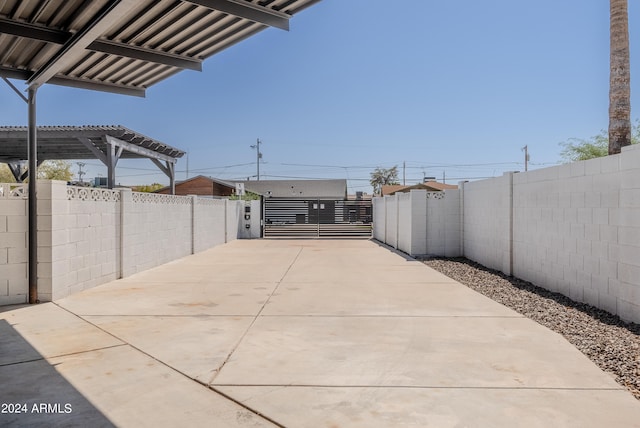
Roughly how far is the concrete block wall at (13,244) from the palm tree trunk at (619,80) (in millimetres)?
10405

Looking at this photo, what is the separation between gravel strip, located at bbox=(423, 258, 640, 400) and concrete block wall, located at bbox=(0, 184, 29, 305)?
25.3 ft

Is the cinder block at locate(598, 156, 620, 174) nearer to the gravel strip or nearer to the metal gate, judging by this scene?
the gravel strip

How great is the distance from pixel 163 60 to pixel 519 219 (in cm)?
746

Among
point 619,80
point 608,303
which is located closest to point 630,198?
point 608,303

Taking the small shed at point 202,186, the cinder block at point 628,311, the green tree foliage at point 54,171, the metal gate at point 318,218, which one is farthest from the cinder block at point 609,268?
the green tree foliage at point 54,171

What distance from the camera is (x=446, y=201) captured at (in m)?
13.4

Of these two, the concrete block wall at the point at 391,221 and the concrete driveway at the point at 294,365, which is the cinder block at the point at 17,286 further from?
the concrete block wall at the point at 391,221

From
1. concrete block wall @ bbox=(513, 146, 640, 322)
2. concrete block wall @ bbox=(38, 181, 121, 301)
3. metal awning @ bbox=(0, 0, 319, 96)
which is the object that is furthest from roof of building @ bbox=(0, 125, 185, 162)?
concrete block wall @ bbox=(513, 146, 640, 322)

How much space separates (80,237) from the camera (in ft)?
25.2

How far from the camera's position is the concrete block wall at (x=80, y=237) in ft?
21.8

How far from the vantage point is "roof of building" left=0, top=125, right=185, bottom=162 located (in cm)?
1467

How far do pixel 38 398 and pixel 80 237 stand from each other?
4.95 m

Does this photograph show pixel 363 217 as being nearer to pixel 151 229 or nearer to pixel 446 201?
pixel 446 201

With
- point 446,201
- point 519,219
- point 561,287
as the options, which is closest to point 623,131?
point 519,219
